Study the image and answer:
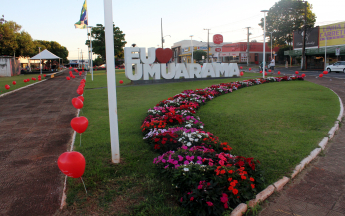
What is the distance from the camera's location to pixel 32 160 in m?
4.78

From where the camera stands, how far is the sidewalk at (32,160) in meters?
3.36

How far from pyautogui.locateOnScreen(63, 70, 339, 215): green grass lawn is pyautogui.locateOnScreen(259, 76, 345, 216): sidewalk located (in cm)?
28

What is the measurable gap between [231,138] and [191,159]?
7.02ft

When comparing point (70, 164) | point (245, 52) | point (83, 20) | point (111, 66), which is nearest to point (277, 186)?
point (70, 164)

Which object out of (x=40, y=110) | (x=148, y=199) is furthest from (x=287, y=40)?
(x=148, y=199)

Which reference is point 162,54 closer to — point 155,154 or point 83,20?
point 83,20

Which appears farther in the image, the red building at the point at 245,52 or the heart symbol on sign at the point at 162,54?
the red building at the point at 245,52

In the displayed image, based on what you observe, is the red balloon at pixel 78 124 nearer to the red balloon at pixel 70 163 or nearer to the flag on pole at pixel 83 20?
the red balloon at pixel 70 163

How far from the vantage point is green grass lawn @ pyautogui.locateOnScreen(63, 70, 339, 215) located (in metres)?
3.34

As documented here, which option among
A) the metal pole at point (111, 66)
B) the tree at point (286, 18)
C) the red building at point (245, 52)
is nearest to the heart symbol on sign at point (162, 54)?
the metal pole at point (111, 66)

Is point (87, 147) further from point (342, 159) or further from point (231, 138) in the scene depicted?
point (342, 159)

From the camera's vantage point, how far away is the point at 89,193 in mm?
3541

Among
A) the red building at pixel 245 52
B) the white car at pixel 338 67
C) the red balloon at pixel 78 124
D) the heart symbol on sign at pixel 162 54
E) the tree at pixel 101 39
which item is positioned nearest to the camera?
the red balloon at pixel 78 124

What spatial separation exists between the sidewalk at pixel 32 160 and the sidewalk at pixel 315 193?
2.98 meters
